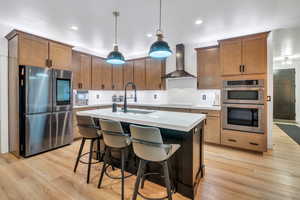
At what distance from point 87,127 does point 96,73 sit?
299cm

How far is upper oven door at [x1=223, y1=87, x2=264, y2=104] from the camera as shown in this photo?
123 inches

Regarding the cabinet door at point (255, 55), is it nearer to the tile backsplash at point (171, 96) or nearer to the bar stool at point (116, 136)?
the tile backsplash at point (171, 96)

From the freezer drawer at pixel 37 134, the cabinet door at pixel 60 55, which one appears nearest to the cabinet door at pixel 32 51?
the cabinet door at pixel 60 55

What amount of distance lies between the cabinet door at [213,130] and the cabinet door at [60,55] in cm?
377

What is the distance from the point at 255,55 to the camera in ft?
10.3

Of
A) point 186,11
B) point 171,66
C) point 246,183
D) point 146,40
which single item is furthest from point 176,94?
point 246,183

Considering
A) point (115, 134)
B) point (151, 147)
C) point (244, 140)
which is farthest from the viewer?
point (244, 140)

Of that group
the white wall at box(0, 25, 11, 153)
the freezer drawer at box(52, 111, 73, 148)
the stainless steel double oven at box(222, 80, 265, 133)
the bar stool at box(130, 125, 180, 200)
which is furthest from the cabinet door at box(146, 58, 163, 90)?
the white wall at box(0, 25, 11, 153)

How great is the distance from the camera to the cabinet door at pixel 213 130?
11.7ft

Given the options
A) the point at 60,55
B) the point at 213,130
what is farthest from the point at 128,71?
the point at 213,130

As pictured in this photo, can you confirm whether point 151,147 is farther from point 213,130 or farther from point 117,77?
point 117,77

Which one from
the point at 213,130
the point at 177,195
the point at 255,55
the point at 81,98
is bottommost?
the point at 177,195

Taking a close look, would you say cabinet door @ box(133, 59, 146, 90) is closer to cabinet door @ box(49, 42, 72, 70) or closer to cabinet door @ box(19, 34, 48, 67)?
cabinet door @ box(49, 42, 72, 70)

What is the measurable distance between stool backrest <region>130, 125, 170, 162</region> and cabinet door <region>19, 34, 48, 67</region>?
2852mm
